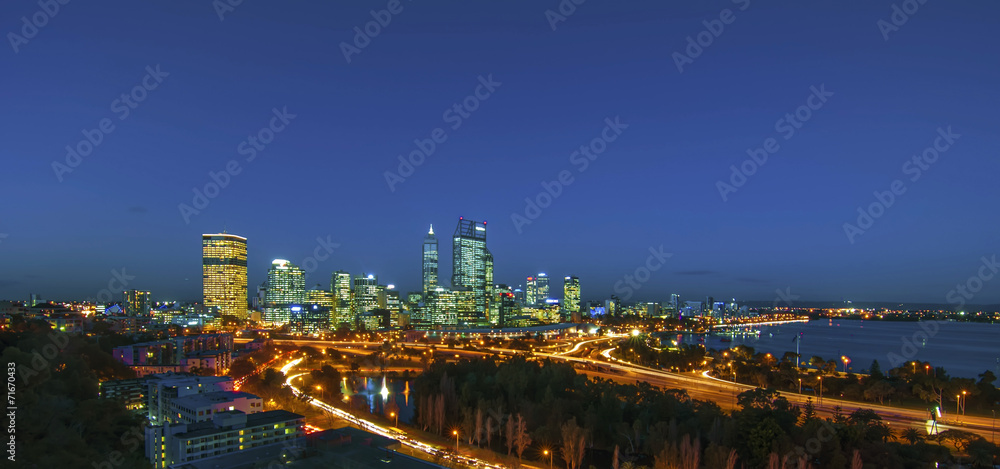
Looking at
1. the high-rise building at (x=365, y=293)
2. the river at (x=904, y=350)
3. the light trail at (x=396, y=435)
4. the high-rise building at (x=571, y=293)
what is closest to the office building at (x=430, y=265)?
the high-rise building at (x=365, y=293)

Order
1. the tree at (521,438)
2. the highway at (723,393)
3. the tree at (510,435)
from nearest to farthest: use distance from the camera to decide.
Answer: the tree at (521,438)
the tree at (510,435)
the highway at (723,393)

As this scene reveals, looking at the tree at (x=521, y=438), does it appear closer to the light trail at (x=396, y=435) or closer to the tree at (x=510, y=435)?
the tree at (x=510, y=435)

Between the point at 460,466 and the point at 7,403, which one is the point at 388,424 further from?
the point at 7,403

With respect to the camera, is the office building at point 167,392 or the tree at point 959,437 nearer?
the tree at point 959,437

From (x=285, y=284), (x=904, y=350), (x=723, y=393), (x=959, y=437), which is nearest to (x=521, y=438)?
(x=723, y=393)

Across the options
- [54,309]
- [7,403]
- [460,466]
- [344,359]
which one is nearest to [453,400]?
[460,466]

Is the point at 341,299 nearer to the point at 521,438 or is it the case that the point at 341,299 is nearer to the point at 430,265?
the point at 430,265
